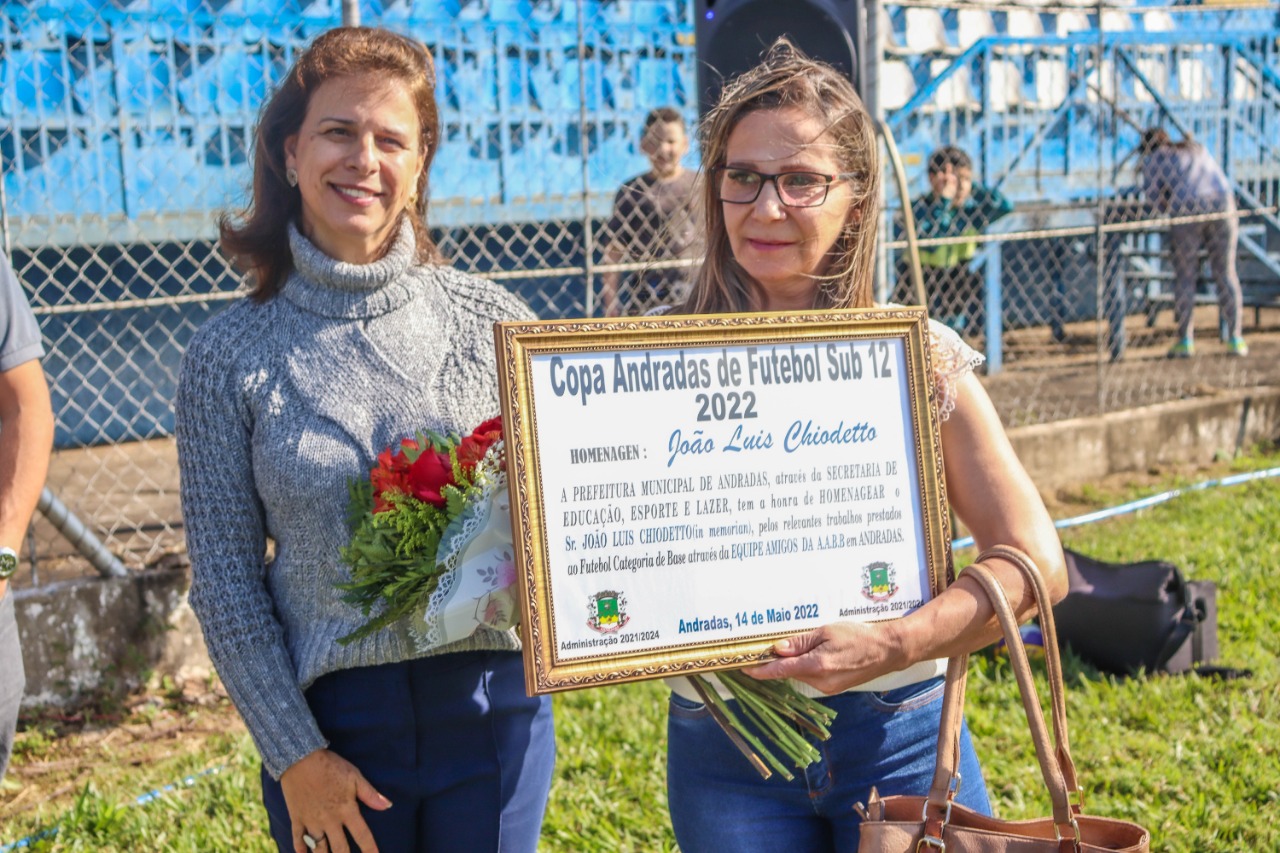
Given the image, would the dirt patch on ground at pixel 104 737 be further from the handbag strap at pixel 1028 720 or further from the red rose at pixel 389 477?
the handbag strap at pixel 1028 720

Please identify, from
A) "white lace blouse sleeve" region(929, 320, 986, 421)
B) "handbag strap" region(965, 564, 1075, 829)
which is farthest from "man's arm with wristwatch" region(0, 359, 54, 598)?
"handbag strap" region(965, 564, 1075, 829)

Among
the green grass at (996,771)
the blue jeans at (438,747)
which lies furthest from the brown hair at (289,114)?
the green grass at (996,771)

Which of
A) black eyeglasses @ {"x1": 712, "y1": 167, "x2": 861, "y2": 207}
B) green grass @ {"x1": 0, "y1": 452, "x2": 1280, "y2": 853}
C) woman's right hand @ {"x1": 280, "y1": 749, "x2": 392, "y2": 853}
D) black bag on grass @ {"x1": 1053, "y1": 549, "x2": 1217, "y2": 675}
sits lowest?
green grass @ {"x1": 0, "y1": 452, "x2": 1280, "y2": 853}

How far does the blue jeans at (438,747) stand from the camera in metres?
2.22

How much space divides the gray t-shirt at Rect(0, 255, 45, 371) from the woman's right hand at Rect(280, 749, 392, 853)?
111cm

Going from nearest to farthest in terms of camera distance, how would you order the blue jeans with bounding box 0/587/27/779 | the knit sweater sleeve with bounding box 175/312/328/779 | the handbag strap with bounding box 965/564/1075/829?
the handbag strap with bounding box 965/564/1075/829 → the knit sweater sleeve with bounding box 175/312/328/779 → the blue jeans with bounding box 0/587/27/779

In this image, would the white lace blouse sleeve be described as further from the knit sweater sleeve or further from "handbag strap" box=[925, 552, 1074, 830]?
the knit sweater sleeve

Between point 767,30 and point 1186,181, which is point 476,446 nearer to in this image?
point 767,30

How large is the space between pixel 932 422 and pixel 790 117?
1.81 feet

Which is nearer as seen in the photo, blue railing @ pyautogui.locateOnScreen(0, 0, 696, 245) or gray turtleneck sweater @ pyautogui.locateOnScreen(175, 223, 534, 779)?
gray turtleneck sweater @ pyautogui.locateOnScreen(175, 223, 534, 779)

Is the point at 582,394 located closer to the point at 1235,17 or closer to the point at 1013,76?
the point at 1013,76

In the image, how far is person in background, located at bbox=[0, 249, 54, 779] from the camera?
2.60 metres

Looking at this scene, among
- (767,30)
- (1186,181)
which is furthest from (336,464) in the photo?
(1186,181)

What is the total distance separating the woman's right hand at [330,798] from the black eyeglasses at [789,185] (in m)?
1.18
